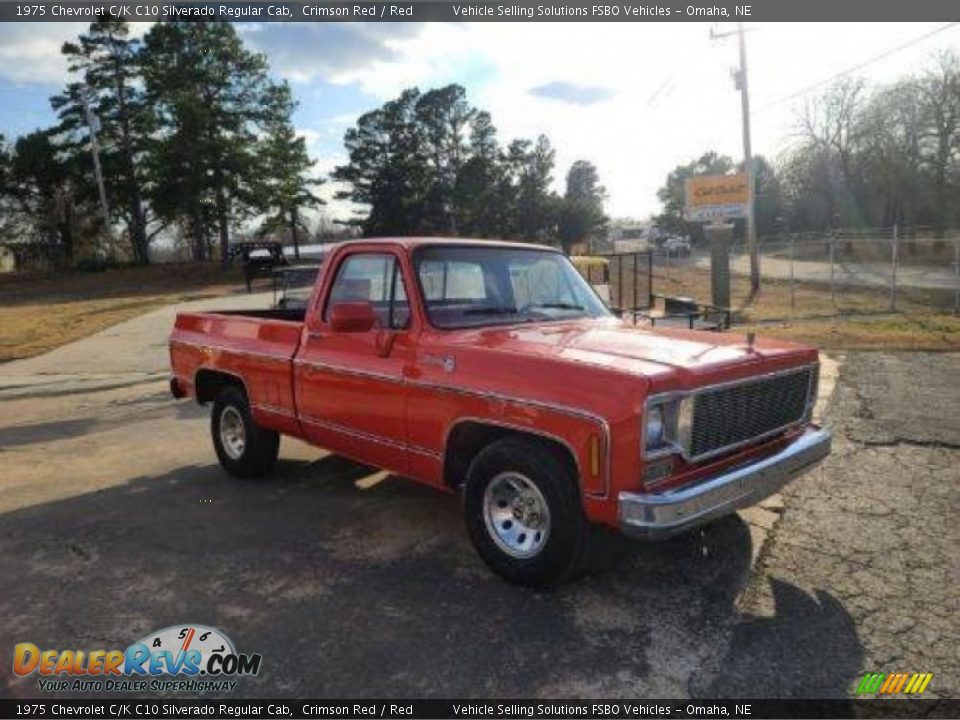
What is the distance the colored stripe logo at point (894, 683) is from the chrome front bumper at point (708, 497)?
93 centimetres

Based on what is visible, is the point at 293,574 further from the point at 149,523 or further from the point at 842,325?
the point at 842,325

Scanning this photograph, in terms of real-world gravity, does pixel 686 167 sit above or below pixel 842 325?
above

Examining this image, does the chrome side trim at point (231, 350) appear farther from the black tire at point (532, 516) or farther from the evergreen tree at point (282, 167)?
the evergreen tree at point (282, 167)

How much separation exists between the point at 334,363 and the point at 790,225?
79.7 meters

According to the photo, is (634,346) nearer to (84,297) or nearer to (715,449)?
(715,449)

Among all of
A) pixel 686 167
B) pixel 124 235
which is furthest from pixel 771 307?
pixel 686 167

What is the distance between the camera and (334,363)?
5.17 m

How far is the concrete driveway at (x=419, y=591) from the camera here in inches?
133

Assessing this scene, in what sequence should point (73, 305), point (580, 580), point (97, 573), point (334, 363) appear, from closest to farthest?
1. point (580, 580)
2. point (97, 573)
3. point (334, 363)
4. point (73, 305)

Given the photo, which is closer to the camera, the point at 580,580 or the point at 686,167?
the point at 580,580

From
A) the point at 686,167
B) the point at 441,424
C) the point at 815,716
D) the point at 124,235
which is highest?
the point at 686,167

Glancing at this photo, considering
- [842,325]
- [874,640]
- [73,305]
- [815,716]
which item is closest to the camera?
[815,716]

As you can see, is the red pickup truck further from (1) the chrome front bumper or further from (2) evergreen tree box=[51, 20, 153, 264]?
(2) evergreen tree box=[51, 20, 153, 264]

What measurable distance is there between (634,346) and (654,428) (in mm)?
745
